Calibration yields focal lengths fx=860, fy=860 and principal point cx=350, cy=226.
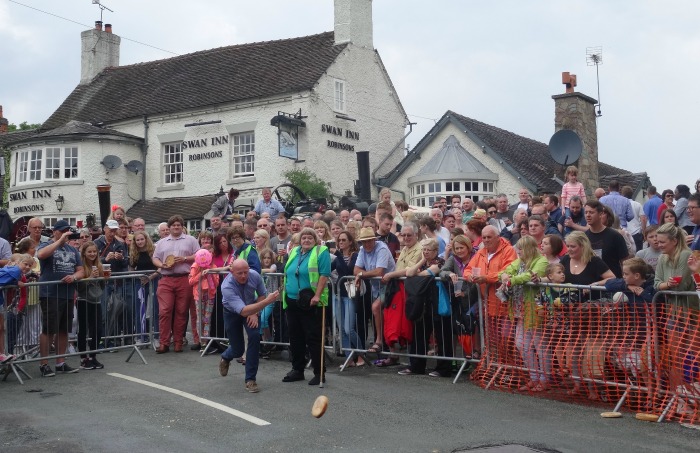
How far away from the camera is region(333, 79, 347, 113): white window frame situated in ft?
107

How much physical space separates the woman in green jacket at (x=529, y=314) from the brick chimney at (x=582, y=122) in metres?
18.4

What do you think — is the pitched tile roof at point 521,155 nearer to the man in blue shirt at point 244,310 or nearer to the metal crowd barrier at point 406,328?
the metal crowd barrier at point 406,328

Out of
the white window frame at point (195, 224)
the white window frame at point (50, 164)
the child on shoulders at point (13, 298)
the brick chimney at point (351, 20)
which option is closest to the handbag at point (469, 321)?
the child on shoulders at point (13, 298)

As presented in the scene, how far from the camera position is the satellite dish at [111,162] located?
33.9 metres

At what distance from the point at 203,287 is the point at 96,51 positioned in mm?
30497

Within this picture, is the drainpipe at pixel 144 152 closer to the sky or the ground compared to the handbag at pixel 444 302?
closer to the sky

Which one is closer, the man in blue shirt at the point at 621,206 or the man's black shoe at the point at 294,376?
the man's black shoe at the point at 294,376

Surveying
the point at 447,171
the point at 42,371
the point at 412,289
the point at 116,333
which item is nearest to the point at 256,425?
the point at 412,289

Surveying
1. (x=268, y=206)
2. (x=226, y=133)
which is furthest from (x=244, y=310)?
(x=226, y=133)

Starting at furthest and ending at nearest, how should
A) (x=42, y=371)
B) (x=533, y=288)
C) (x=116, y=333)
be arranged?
(x=116, y=333) → (x=42, y=371) → (x=533, y=288)

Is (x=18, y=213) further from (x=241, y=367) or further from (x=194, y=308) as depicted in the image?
(x=241, y=367)

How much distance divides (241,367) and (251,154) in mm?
21434

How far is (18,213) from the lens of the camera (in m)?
35.0

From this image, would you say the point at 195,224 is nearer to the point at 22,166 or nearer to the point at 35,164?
the point at 35,164
